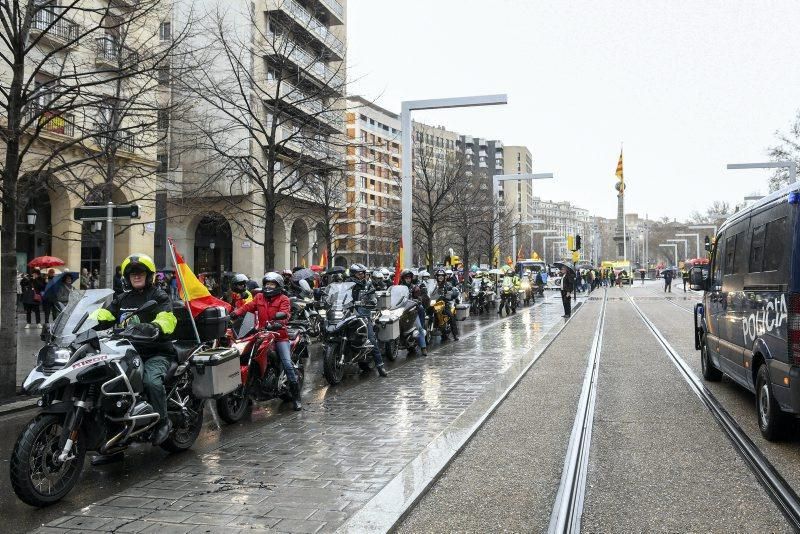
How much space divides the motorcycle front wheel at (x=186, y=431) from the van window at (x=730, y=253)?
6.28 metres

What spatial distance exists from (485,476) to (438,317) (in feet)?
36.1

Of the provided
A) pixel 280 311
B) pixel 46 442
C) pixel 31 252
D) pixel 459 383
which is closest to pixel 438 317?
pixel 459 383

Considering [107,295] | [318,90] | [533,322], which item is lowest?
[533,322]

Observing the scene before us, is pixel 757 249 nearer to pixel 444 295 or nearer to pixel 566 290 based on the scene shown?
pixel 444 295

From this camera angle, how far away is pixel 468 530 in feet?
14.1

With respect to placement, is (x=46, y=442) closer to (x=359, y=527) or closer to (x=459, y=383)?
(x=359, y=527)

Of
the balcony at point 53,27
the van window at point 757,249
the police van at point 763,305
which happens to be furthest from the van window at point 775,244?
the balcony at point 53,27

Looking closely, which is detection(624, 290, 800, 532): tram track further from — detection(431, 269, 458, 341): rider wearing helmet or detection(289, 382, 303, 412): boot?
detection(431, 269, 458, 341): rider wearing helmet

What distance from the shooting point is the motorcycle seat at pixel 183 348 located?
629 centimetres

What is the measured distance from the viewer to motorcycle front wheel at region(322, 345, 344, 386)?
1023 cm

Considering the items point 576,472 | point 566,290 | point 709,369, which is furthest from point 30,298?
point 576,472

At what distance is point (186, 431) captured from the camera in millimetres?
6547

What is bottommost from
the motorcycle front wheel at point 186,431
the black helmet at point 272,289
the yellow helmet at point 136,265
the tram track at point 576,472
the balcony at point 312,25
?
the tram track at point 576,472

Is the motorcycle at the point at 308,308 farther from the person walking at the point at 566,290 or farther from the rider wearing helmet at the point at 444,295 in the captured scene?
the person walking at the point at 566,290
